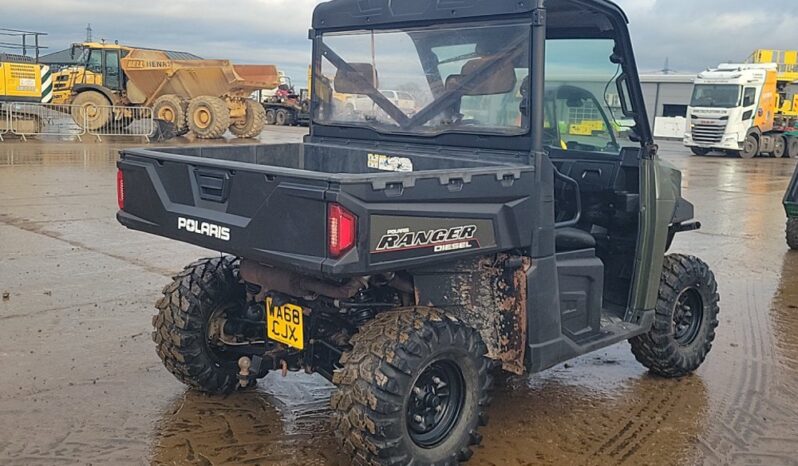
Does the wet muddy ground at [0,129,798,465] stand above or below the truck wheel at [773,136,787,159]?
below

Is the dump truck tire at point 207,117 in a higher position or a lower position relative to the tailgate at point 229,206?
higher

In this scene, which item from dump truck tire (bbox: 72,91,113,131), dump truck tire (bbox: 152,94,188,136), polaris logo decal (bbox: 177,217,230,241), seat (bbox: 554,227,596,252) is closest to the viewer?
polaris logo decal (bbox: 177,217,230,241)

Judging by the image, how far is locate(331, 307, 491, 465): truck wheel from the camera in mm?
3223

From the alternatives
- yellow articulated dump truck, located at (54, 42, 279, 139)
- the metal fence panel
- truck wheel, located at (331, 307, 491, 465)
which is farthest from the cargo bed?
the metal fence panel

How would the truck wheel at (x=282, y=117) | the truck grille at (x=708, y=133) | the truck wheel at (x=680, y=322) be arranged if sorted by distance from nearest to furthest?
the truck wheel at (x=680, y=322)
the truck grille at (x=708, y=133)
the truck wheel at (x=282, y=117)

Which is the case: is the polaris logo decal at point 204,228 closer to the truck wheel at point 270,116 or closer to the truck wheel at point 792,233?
the truck wheel at point 792,233

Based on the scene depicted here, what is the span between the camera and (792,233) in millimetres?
9422

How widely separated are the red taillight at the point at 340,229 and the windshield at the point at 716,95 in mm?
27298

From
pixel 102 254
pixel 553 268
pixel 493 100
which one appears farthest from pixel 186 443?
pixel 102 254

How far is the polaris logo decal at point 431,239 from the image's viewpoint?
3105 millimetres

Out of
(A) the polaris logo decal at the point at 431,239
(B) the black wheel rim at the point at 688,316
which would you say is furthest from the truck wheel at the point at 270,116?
(A) the polaris logo decal at the point at 431,239

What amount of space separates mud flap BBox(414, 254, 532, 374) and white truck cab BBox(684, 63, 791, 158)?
26.3m

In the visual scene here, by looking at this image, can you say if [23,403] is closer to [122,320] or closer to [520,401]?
[122,320]

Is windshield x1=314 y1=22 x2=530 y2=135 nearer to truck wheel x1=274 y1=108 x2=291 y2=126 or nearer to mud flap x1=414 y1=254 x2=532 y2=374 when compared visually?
mud flap x1=414 y1=254 x2=532 y2=374
